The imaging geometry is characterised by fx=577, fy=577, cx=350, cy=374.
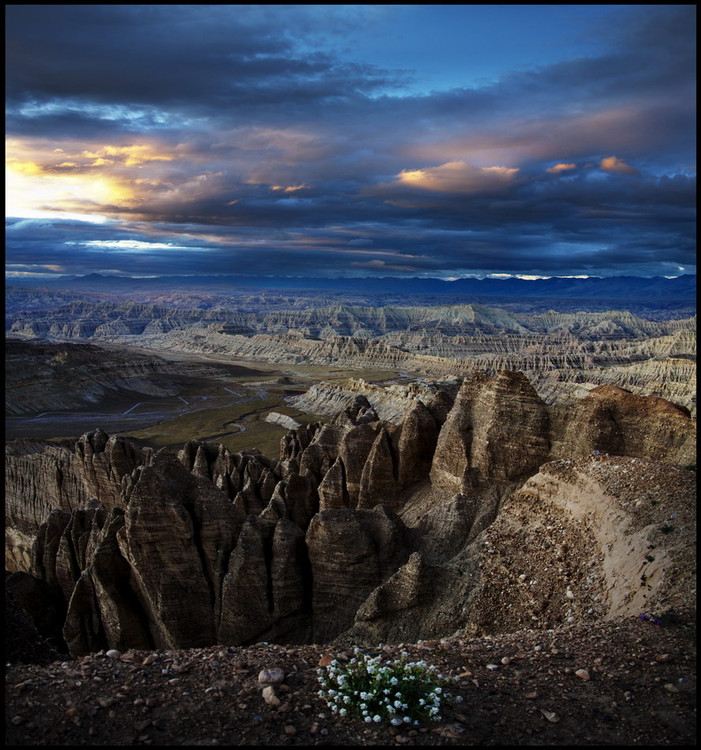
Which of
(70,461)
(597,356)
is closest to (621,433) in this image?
(70,461)

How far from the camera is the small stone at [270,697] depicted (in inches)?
387

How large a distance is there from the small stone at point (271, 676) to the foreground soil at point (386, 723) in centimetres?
13

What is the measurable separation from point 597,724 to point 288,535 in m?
15.1

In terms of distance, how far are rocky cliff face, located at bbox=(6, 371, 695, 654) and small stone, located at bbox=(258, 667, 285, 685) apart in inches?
328

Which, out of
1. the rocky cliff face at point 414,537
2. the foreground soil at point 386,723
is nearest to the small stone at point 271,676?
the foreground soil at point 386,723

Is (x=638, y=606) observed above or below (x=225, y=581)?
above

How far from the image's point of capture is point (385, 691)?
9.66 meters

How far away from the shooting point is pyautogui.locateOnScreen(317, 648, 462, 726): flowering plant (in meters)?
9.41

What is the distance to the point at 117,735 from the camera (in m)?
9.05

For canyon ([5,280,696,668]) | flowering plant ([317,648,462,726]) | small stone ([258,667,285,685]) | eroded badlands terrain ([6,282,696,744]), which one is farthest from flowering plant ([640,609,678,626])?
small stone ([258,667,285,685])

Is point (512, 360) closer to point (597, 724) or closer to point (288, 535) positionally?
point (288, 535)

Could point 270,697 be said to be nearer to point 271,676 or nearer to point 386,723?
point 271,676

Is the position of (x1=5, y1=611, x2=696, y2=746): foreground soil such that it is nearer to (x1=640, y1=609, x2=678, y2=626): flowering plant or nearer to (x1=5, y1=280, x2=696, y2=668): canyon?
(x1=640, y1=609, x2=678, y2=626): flowering plant

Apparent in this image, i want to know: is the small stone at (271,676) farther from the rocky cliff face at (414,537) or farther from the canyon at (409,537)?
the rocky cliff face at (414,537)
